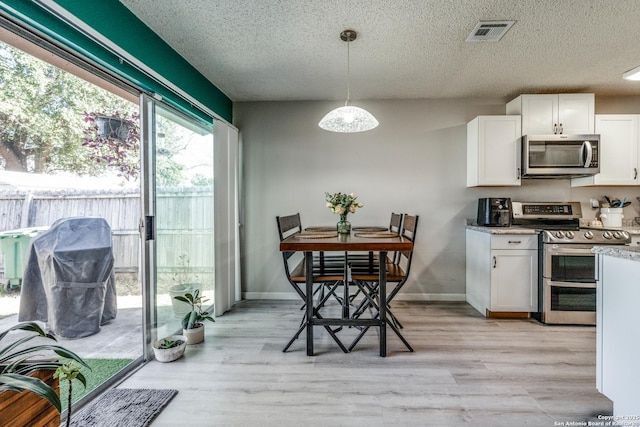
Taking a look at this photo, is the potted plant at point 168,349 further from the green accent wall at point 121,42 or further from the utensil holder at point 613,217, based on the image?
the utensil holder at point 613,217

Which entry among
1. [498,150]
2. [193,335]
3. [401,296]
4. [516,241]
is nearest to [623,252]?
[516,241]

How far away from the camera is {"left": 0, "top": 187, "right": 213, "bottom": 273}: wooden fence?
1.47m

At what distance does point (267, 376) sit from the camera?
1.93 metres

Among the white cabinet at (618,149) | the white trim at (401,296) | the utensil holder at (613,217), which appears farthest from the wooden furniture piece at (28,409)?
the utensil holder at (613,217)

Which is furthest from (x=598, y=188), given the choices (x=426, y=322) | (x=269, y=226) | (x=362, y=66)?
(x=269, y=226)

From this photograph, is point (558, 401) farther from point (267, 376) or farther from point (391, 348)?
point (267, 376)

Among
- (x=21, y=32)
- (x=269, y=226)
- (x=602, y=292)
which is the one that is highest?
(x=21, y=32)

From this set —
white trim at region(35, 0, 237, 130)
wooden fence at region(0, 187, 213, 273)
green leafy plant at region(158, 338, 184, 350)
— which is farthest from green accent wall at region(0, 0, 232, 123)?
green leafy plant at region(158, 338, 184, 350)

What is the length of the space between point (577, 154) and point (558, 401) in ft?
7.90

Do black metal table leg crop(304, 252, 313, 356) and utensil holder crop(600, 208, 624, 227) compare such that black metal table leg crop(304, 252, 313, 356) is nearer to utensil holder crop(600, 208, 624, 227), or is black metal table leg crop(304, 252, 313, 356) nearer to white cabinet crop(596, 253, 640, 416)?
white cabinet crop(596, 253, 640, 416)

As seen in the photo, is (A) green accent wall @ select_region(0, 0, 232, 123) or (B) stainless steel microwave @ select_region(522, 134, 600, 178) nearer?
(A) green accent wall @ select_region(0, 0, 232, 123)

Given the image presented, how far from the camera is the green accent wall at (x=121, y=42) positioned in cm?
138

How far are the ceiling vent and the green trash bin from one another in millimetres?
2938

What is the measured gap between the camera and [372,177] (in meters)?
3.48
